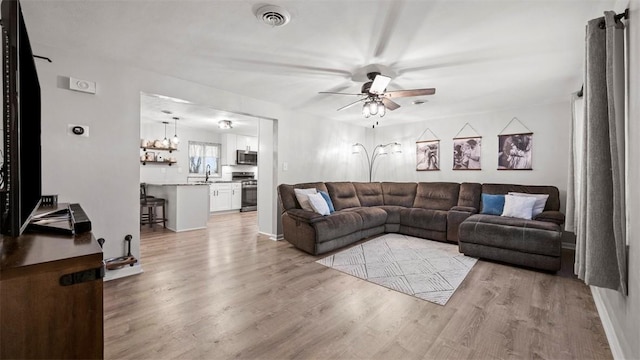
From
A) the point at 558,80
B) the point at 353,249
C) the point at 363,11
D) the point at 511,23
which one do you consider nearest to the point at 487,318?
the point at 353,249

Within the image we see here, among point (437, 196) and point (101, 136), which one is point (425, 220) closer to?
point (437, 196)

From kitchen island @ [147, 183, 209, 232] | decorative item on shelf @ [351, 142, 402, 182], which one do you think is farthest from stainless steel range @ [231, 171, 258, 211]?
decorative item on shelf @ [351, 142, 402, 182]

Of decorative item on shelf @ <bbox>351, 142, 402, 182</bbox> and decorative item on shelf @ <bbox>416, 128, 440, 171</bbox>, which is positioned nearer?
decorative item on shelf @ <bbox>416, 128, 440, 171</bbox>

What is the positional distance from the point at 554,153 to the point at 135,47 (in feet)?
18.7

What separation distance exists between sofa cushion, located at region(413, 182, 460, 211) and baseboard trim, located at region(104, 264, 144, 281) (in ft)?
14.3

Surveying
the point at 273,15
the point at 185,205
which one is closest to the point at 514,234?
the point at 273,15

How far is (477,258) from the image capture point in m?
3.45

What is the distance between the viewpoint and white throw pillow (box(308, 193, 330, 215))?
155 inches

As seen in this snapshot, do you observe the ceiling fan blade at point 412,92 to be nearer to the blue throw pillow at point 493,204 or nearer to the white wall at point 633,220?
the white wall at point 633,220

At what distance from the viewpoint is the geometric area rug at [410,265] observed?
261 centimetres

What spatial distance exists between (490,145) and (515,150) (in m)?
0.38

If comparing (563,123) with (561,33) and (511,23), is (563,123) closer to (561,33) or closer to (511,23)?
(561,33)

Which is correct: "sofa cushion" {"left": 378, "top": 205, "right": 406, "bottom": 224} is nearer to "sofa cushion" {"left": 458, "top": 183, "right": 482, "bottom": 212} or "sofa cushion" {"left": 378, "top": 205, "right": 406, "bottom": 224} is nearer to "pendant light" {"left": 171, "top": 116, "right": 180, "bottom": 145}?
"sofa cushion" {"left": 458, "top": 183, "right": 482, "bottom": 212}

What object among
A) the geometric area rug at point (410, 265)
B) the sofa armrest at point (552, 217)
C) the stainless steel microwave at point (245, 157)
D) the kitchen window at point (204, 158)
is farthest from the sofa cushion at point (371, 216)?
the kitchen window at point (204, 158)
